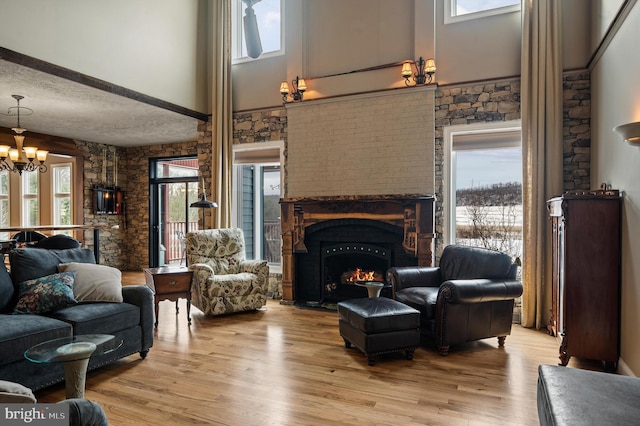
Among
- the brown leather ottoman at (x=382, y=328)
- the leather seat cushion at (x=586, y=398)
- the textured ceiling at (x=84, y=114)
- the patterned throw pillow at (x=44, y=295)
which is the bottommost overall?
the brown leather ottoman at (x=382, y=328)

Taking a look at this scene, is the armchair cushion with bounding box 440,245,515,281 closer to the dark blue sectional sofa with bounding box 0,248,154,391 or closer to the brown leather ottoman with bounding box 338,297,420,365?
the brown leather ottoman with bounding box 338,297,420,365

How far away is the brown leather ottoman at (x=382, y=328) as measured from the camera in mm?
3248

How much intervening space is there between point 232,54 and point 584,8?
466 centimetres

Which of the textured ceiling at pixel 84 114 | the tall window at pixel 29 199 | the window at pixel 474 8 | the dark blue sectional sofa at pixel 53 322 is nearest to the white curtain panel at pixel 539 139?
the window at pixel 474 8

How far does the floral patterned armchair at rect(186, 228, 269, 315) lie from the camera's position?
15.5 feet

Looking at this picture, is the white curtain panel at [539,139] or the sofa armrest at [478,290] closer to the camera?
the sofa armrest at [478,290]

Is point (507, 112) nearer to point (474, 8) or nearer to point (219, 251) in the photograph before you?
point (474, 8)

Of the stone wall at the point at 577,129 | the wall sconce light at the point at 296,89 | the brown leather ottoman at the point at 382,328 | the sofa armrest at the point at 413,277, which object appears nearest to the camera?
the brown leather ottoman at the point at 382,328

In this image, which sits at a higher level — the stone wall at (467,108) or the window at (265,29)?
the window at (265,29)

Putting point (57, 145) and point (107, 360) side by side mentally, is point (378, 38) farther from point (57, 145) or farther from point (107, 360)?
point (57, 145)

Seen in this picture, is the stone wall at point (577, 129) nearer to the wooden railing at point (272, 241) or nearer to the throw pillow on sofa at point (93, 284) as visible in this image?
the wooden railing at point (272, 241)

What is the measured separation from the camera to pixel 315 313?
500 centimetres

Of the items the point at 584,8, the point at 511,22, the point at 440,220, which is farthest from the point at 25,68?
the point at 584,8

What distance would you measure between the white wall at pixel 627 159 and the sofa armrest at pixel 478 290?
831mm
